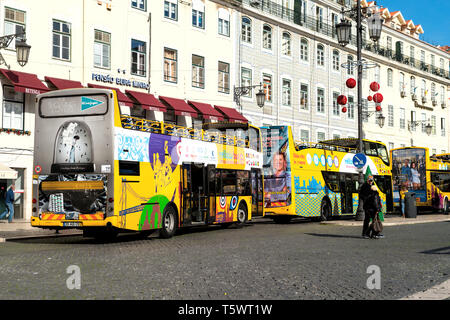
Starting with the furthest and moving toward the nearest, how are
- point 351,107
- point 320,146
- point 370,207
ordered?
point 351,107
point 320,146
point 370,207

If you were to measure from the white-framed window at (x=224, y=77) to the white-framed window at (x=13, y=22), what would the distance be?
1306 centimetres

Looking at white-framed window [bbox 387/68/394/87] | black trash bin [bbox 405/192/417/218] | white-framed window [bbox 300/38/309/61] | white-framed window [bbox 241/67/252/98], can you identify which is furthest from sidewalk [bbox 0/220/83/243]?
white-framed window [bbox 387/68/394/87]

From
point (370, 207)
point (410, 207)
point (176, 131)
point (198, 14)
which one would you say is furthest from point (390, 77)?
→ point (176, 131)

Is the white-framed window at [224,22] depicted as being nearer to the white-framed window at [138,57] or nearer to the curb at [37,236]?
the white-framed window at [138,57]

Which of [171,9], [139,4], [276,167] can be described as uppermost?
[171,9]

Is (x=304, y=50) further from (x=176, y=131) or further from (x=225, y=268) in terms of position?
(x=225, y=268)

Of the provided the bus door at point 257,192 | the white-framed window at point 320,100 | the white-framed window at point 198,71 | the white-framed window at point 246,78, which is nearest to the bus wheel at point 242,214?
the bus door at point 257,192

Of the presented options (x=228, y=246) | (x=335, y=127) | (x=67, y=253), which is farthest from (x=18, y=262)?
(x=335, y=127)

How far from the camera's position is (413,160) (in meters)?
38.5

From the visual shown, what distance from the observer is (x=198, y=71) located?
3431cm

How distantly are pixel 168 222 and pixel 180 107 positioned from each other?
14.0 meters

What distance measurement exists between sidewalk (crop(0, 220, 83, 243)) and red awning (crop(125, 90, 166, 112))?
8.22m

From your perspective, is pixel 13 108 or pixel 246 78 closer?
pixel 13 108

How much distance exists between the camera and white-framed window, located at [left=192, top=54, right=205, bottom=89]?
34.0 m
